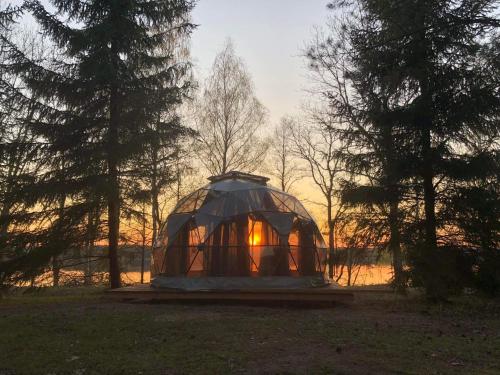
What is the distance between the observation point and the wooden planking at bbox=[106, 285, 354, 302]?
37.0 ft

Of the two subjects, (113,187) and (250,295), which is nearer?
(250,295)

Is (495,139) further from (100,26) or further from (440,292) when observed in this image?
(100,26)

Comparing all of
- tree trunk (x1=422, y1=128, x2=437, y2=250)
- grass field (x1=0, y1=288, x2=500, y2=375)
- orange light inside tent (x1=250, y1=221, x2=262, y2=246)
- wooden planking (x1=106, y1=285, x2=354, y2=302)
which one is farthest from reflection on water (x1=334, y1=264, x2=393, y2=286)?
orange light inside tent (x1=250, y1=221, x2=262, y2=246)

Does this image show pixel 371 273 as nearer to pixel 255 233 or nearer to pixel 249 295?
pixel 255 233

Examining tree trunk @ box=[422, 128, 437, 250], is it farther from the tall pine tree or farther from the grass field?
the tall pine tree

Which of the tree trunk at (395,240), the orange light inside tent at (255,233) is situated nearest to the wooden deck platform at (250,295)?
the tree trunk at (395,240)

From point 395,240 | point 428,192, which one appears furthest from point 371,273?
point 428,192

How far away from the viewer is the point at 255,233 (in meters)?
12.4

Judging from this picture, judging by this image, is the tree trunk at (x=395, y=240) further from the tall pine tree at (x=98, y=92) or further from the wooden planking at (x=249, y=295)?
the tall pine tree at (x=98, y=92)

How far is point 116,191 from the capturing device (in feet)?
41.8

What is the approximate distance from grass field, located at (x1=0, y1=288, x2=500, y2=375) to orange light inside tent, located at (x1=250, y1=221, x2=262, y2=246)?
193cm

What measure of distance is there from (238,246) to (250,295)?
1.37 meters

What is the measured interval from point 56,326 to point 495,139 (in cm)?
1078

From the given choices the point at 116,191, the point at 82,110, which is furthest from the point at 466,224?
the point at 82,110
